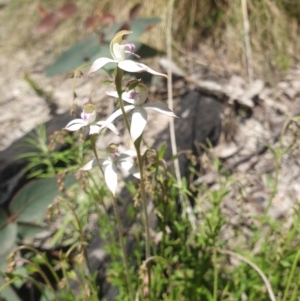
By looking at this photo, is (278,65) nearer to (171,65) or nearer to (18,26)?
(171,65)

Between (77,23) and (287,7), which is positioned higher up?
(77,23)

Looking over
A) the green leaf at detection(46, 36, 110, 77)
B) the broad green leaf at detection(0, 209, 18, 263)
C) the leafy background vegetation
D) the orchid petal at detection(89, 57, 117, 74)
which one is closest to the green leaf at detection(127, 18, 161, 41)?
the green leaf at detection(46, 36, 110, 77)

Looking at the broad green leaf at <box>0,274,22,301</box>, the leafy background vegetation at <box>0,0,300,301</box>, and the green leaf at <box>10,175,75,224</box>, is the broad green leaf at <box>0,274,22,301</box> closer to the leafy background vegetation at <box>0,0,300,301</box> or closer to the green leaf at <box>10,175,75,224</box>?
the leafy background vegetation at <box>0,0,300,301</box>

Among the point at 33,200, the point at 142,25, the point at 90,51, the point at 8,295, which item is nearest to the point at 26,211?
the point at 33,200

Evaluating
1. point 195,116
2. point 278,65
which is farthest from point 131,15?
point 278,65

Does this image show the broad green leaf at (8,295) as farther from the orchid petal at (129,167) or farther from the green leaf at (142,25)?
the green leaf at (142,25)

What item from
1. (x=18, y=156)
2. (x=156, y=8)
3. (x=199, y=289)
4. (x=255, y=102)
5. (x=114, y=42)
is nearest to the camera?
(x=114, y=42)

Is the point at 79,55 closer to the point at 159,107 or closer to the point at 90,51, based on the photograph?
the point at 90,51

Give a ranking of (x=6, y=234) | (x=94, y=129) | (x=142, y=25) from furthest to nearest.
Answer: (x=142, y=25), (x=6, y=234), (x=94, y=129)
